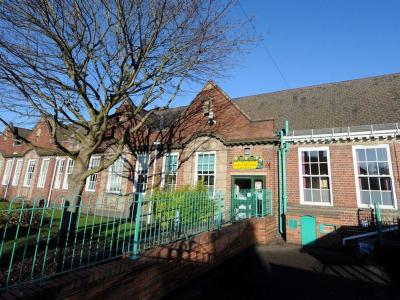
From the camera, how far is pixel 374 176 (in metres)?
10.7

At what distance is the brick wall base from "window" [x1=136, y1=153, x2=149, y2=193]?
909cm

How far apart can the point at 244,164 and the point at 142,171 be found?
23.2 ft

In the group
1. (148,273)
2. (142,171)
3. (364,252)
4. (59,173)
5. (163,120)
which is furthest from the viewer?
(59,173)

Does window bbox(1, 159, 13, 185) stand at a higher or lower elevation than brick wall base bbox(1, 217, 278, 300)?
higher

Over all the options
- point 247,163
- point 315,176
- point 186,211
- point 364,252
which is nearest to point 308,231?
point 364,252

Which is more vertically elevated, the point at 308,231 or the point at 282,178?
the point at 282,178

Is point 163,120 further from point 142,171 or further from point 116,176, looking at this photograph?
point 116,176

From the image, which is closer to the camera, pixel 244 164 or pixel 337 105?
pixel 244 164

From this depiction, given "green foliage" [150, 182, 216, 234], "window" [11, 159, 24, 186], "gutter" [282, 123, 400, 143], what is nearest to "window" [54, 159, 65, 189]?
"window" [11, 159, 24, 186]

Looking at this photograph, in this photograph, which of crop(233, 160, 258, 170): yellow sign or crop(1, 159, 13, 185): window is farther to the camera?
crop(1, 159, 13, 185): window

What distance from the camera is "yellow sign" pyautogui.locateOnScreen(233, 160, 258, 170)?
42.3 ft

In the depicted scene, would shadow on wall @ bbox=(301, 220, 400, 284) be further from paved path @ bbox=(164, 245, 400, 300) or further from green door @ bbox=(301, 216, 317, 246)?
green door @ bbox=(301, 216, 317, 246)

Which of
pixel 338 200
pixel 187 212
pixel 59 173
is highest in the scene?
pixel 59 173

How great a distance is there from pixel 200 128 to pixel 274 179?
5437 mm
